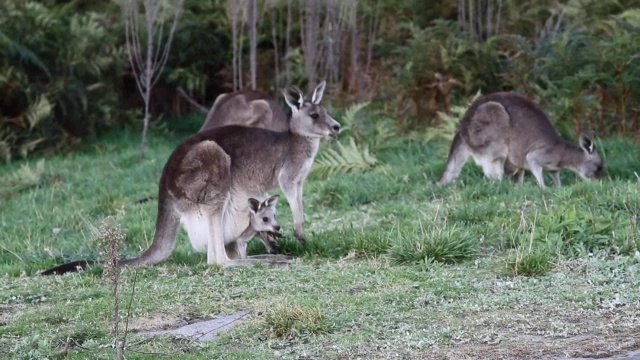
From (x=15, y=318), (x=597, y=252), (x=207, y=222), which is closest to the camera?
(x=15, y=318)

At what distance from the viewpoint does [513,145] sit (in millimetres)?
10805

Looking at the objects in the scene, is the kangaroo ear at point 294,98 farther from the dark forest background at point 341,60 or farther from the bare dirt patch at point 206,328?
the dark forest background at point 341,60

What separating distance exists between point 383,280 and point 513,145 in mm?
4562

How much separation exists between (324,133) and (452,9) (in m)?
7.13

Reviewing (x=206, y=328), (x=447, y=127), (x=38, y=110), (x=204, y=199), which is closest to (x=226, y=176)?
(x=204, y=199)

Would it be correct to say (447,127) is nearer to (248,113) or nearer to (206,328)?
(248,113)

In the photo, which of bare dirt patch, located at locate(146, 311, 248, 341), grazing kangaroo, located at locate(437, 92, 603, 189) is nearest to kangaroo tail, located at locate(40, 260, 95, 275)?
bare dirt patch, located at locate(146, 311, 248, 341)

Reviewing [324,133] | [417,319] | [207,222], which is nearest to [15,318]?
[207,222]

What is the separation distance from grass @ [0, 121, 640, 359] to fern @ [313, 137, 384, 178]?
0.78 meters

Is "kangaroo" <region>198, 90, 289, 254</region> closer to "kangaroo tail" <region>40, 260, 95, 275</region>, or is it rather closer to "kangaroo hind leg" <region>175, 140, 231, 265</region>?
"kangaroo hind leg" <region>175, 140, 231, 265</region>

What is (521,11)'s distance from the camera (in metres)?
14.5

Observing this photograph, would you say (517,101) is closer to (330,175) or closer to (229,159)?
(330,175)

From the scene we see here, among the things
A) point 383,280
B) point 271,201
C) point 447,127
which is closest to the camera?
point 383,280

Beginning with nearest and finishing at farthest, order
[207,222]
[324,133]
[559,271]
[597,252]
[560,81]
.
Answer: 1. [559,271]
2. [597,252]
3. [207,222]
4. [324,133]
5. [560,81]
